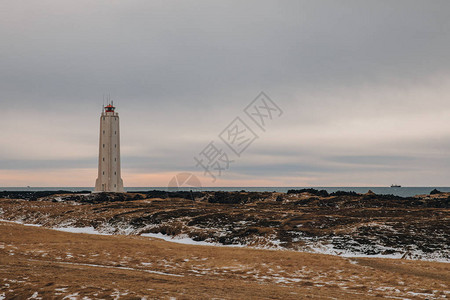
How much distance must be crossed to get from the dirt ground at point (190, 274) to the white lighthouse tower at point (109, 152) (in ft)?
202

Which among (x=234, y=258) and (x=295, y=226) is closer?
(x=234, y=258)

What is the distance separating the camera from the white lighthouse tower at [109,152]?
92.0m

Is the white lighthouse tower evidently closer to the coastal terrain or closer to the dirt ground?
the coastal terrain

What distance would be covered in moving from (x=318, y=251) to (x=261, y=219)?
14159mm

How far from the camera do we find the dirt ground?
49.3 ft

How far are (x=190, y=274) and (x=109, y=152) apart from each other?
76.5m

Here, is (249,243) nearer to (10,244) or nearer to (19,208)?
(10,244)

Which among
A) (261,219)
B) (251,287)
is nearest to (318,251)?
(261,219)

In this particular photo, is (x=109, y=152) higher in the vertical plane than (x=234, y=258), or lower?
higher

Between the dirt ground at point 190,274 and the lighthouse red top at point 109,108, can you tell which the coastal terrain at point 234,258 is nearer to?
the dirt ground at point 190,274

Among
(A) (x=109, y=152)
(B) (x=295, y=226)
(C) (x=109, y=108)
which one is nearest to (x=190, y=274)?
(B) (x=295, y=226)

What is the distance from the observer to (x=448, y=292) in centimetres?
1756

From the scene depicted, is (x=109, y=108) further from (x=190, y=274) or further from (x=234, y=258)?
(x=190, y=274)

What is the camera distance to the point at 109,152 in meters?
91.8
